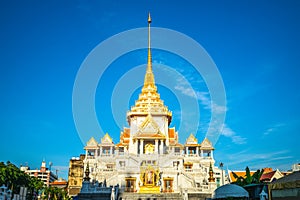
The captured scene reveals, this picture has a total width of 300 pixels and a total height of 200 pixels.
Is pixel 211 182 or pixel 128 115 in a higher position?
pixel 128 115

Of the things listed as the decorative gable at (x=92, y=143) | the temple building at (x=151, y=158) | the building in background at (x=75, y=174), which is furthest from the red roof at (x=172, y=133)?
the building in background at (x=75, y=174)

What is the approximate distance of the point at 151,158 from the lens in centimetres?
4019

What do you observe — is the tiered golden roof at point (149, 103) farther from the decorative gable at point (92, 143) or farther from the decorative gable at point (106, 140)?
the decorative gable at point (92, 143)

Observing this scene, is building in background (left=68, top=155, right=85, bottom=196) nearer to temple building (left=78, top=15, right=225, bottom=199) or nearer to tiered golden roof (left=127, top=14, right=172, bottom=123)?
temple building (left=78, top=15, right=225, bottom=199)

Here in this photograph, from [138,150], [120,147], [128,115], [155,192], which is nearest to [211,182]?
[155,192]

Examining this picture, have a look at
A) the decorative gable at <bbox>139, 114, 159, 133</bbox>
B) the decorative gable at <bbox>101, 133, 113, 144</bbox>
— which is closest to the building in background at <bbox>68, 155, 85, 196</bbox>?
the decorative gable at <bbox>101, 133, 113, 144</bbox>

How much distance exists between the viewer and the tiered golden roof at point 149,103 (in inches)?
1992

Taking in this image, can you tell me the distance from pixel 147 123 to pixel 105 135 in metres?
7.02

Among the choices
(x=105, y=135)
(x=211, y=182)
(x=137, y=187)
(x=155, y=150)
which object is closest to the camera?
(x=211, y=182)

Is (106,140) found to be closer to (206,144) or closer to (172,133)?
(172,133)

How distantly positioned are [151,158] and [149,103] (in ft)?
44.3

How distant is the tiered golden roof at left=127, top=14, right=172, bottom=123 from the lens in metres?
50.6

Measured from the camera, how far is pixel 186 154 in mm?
44594

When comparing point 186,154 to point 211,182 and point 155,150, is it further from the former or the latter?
A: point 211,182
